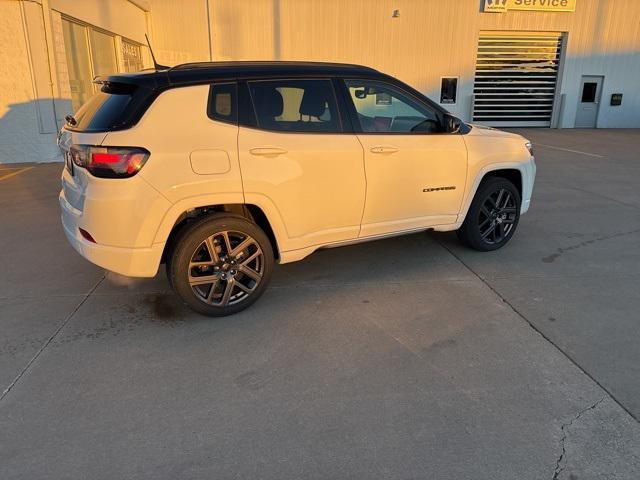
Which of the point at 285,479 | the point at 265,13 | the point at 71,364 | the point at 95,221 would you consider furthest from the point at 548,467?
the point at 265,13

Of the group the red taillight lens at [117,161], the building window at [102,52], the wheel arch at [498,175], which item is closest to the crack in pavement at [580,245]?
the wheel arch at [498,175]

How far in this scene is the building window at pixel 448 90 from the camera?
20.5m

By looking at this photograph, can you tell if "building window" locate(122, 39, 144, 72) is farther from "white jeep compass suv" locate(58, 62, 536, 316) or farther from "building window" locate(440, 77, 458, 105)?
"white jeep compass suv" locate(58, 62, 536, 316)

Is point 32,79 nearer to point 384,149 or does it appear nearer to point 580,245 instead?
point 384,149

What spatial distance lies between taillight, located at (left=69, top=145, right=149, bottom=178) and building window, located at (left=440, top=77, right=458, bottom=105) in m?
19.2

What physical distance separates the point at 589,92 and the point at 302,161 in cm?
2212

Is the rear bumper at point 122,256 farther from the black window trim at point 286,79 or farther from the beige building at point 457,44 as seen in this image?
the beige building at point 457,44

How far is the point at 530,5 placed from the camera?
1984 cm

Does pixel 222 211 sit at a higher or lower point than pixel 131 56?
Result: lower

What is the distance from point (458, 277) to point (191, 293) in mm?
2466

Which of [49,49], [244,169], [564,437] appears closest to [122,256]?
[244,169]

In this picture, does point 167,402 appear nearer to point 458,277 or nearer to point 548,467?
point 548,467

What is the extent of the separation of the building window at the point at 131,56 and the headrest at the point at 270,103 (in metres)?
13.4

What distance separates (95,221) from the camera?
3.45 m
